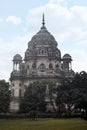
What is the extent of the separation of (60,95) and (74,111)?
39.4 feet

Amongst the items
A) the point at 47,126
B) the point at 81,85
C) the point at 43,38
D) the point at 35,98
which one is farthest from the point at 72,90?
the point at 43,38

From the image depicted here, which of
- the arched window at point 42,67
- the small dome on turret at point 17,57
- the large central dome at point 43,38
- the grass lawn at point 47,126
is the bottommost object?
the grass lawn at point 47,126

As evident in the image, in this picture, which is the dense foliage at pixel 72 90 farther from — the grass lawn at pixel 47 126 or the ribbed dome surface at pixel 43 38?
the ribbed dome surface at pixel 43 38

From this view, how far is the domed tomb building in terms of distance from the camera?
106 m

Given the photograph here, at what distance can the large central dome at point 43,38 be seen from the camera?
112562mm

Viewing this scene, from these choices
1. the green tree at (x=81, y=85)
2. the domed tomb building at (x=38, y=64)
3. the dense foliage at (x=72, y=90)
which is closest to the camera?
the green tree at (x=81, y=85)

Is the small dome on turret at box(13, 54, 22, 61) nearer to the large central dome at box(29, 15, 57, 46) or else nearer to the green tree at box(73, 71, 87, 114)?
the large central dome at box(29, 15, 57, 46)

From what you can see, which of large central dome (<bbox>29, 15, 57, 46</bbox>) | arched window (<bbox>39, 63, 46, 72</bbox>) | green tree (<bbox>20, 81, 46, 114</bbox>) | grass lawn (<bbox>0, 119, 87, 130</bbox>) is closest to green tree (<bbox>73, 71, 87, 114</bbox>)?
green tree (<bbox>20, 81, 46, 114</bbox>)

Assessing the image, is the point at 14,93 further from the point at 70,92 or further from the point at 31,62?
the point at 70,92

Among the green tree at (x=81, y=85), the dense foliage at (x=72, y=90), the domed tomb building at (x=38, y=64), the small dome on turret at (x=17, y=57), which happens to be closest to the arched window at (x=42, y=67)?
the domed tomb building at (x=38, y=64)

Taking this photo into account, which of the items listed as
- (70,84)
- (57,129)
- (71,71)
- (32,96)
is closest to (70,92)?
(70,84)

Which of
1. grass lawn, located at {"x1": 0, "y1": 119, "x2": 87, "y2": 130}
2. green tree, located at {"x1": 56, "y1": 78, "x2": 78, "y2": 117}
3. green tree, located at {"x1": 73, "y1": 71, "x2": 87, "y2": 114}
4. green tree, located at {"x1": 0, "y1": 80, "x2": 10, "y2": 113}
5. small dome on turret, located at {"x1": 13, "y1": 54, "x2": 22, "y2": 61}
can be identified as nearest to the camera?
grass lawn, located at {"x1": 0, "y1": 119, "x2": 87, "y2": 130}

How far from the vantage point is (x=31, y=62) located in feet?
366

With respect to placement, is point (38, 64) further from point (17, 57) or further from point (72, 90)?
point (72, 90)
